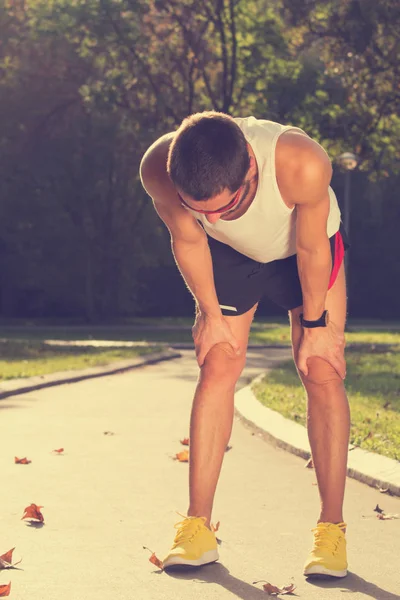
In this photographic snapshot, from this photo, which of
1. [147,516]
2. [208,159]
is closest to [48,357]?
[147,516]

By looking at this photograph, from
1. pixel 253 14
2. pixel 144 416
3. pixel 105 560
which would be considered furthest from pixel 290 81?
pixel 105 560

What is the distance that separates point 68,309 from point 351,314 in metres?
10.6

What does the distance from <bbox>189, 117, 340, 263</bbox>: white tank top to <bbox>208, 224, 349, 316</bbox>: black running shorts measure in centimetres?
7

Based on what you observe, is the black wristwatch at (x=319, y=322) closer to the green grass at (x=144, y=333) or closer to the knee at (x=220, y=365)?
the knee at (x=220, y=365)

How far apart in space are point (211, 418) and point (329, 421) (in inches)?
19.0

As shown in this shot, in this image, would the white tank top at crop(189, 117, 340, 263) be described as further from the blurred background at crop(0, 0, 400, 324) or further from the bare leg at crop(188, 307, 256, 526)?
the blurred background at crop(0, 0, 400, 324)

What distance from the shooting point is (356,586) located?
459 centimetres

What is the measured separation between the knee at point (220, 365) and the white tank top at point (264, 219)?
0.41 metres

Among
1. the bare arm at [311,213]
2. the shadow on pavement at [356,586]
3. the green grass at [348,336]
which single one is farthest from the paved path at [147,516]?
the green grass at [348,336]

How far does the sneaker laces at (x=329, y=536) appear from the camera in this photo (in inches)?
187

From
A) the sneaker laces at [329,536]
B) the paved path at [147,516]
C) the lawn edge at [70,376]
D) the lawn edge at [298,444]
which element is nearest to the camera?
the paved path at [147,516]

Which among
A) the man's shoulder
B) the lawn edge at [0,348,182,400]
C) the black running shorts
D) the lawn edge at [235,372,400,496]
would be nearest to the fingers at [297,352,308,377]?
the black running shorts

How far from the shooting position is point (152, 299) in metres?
40.7

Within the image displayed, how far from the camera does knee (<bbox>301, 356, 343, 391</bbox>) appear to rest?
195 inches
